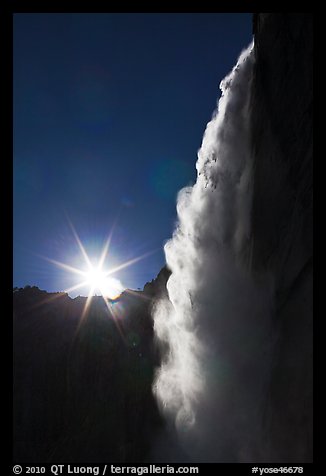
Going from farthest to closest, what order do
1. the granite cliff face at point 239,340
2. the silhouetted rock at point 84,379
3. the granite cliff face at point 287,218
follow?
the silhouetted rock at point 84,379 → the granite cliff face at point 239,340 → the granite cliff face at point 287,218

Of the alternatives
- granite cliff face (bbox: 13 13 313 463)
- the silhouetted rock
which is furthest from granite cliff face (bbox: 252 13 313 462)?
the silhouetted rock

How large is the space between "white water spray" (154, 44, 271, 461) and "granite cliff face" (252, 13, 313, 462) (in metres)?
2.55

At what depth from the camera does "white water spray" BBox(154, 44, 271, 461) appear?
20.0 m

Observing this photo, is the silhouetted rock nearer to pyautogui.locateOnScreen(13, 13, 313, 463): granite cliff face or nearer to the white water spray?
pyautogui.locateOnScreen(13, 13, 313, 463): granite cliff face

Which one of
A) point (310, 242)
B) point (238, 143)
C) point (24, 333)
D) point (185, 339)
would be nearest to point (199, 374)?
point (185, 339)

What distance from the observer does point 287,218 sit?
1639 centimetres

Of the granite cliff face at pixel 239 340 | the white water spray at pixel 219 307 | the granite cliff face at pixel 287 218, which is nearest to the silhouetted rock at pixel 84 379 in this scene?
the granite cliff face at pixel 239 340

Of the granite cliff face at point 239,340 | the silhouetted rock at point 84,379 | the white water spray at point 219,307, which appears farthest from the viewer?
the silhouetted rock at point 84,379

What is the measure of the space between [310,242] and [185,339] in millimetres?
17790

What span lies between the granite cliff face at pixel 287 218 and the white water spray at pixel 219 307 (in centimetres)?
255

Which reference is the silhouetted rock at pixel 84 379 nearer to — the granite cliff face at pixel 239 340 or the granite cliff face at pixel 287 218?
the granite cliff face at pixel 239 340

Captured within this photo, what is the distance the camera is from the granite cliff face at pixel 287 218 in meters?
13.3

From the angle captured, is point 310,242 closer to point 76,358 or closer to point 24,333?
point 76,358

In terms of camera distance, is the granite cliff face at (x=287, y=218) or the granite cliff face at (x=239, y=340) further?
Answer: the granite cliff face at (x=239, y=340)
